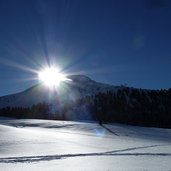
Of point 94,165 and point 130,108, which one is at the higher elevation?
point 130,108

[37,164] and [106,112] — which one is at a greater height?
[106,112]

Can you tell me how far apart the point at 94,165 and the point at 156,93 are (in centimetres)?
6502

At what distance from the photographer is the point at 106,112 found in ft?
210

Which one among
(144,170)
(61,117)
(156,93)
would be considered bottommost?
(144,170)

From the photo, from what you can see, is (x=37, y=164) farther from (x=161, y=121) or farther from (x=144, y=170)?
(x=161, y=121)

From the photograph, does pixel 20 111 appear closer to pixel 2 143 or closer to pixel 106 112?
pixel 106 112

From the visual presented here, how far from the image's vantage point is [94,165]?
858 centimetres

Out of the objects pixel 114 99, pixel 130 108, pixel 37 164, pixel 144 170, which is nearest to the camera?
pixel 144 170

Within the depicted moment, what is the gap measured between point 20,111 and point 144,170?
228ft

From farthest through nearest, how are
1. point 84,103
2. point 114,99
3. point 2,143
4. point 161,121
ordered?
point 84,103
point 114,99
point 161,121
point 2,143

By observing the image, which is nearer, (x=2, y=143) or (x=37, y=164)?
(x=37, y=164)

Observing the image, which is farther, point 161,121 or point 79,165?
point 161,121

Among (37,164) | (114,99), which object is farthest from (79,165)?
(114,99)

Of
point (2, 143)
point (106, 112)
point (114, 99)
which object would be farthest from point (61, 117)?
point (2, 143)
